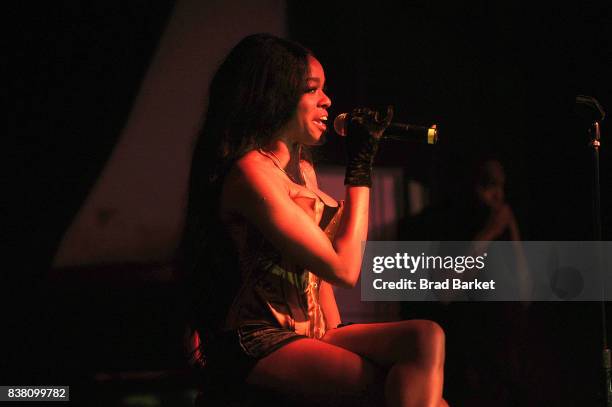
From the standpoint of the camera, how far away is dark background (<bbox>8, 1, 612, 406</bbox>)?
2609mm

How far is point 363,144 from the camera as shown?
4.96 feet

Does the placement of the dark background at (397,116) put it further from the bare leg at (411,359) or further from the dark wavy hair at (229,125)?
the bare leg at (411,359)

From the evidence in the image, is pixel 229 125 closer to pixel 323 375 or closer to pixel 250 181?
pixel 250 181

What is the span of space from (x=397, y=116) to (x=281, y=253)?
177 centimetres

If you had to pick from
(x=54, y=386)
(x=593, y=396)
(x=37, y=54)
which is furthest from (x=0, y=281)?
(x=593, y=396)

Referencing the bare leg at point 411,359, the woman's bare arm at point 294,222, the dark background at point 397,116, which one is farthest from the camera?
the dark background at point 397,116

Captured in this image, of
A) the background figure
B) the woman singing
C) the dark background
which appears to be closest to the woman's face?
the woman singing

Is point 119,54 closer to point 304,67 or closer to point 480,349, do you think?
point 304,67

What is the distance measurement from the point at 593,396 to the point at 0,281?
Result: 2518mm

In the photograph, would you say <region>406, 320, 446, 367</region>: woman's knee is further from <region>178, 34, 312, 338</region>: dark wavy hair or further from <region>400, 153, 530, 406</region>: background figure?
<region>400, 153, 530, 406</region>: background figure

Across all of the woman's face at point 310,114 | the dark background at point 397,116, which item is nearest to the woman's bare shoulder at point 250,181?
the woman's face at point 310,114

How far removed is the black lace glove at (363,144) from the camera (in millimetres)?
1506

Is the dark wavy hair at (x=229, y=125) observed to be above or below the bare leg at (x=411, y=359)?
above

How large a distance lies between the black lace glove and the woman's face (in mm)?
132
